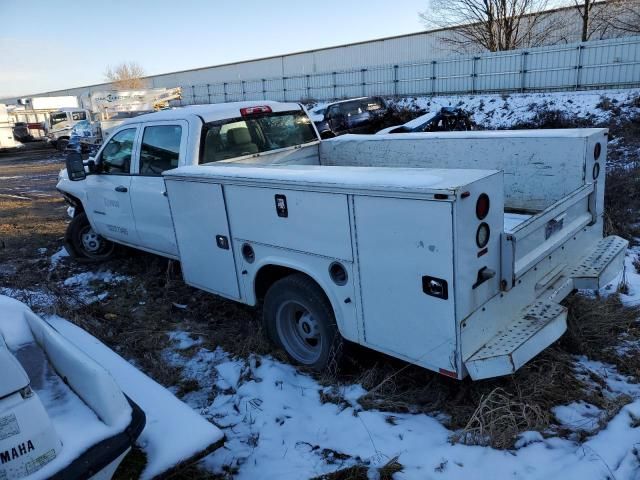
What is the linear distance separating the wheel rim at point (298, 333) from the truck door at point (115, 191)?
2724mm

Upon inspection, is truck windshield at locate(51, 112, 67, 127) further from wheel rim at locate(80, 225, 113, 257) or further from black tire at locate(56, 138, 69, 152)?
wheel rim at locate(80, 225, 113, 257)

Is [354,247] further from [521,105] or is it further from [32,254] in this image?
[521,105]

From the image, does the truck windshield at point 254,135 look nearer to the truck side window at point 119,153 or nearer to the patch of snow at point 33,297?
the truck side window at point 119,153

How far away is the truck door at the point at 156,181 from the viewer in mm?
5102

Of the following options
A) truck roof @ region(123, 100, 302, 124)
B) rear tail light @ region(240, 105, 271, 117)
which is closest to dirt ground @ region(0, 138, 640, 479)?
truck roof @ region(123, 100, 302, 124)

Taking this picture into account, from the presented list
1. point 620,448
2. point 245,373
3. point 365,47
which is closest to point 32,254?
point 245,373

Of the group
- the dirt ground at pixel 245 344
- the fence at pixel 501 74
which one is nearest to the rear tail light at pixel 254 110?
the dirt ground at pixel 245 344

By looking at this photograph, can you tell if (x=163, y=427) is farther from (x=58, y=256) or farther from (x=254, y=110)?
(x=58, y=256)

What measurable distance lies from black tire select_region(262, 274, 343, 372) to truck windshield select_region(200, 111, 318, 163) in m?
1.79

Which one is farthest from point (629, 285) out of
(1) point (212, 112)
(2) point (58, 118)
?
(2) point (58, 118)

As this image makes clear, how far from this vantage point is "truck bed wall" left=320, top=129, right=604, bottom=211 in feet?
13.2

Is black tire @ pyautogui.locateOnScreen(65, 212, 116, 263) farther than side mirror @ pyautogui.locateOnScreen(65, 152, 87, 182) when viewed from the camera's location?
Yes

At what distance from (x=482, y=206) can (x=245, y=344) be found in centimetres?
237

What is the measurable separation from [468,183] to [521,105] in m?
17.2
